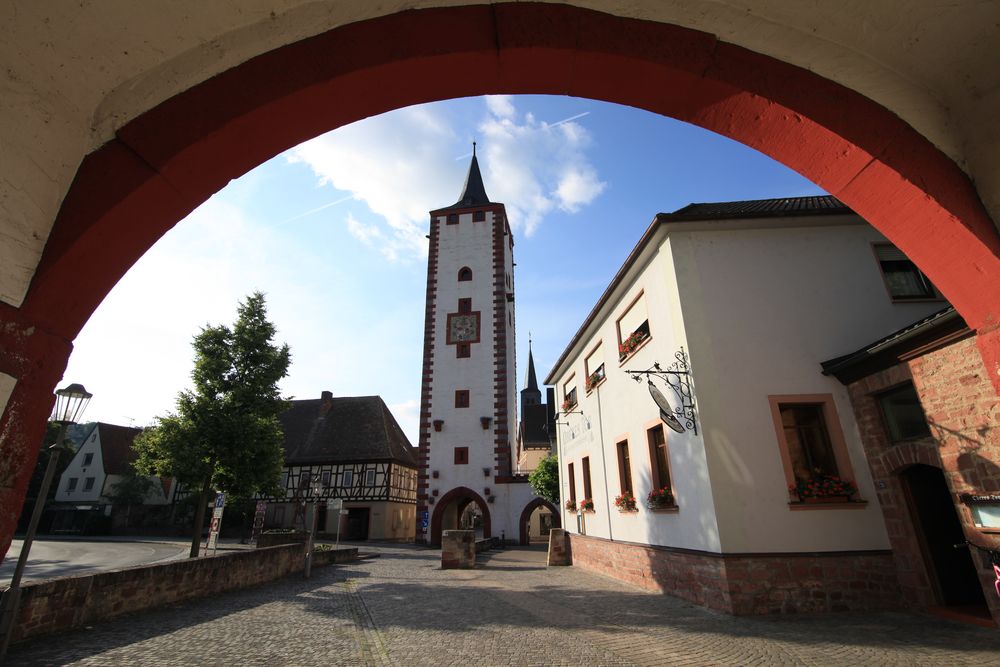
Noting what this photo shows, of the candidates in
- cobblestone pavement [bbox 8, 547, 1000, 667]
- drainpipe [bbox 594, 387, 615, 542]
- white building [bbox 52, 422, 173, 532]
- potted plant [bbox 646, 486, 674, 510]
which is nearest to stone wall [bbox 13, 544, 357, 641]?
cobblestone pavement [bbox 8, 547, 1000, 667]

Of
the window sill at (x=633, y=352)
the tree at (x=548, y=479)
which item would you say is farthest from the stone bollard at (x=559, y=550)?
the window sill at (x=633, y=352)

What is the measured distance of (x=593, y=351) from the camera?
15.0 metres

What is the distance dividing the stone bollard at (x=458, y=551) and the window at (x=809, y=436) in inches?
437

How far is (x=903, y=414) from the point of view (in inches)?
308

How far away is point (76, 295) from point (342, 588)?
1179cm

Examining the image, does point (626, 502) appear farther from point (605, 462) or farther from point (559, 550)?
point (559, 550)

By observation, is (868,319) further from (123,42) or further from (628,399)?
(123,42)

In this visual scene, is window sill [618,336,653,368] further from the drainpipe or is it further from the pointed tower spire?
the pointed tower spire

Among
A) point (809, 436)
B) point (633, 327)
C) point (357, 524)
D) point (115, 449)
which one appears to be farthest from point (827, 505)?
point (115, 449)

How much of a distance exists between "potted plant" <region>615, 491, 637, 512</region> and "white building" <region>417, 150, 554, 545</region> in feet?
50.9

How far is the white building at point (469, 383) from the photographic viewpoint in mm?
27062

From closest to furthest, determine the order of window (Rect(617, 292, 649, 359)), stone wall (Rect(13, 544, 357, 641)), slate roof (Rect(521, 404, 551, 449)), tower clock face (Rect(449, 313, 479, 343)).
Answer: stone wall (Rect(13, 544, 357, 641)) < window (Rect(617, 292, 649, 359)) < tower clock face (Rect(449, 313, 479, 343)) < slate roof (Rect(521, 404, 551, 449))

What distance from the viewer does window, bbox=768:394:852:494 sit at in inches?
328

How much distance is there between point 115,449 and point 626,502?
4659cm
